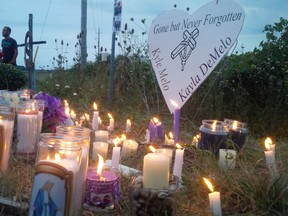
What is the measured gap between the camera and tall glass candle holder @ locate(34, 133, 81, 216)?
56.2 inches

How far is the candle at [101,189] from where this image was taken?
1.71 meters

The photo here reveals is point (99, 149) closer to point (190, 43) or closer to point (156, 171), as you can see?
point (156, 171)

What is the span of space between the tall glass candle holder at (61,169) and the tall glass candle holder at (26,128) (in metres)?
0.85

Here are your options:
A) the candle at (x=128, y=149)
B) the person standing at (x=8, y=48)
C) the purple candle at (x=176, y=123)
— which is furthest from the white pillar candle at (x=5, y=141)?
the person standing at (x=8, y=48)

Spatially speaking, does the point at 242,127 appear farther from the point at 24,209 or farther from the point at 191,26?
the point at 24,209

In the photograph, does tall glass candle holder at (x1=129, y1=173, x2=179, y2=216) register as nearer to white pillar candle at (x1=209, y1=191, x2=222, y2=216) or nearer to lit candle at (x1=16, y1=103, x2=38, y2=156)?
white pillar candle at (x1=209, y1=191, x2=222, y2=216)

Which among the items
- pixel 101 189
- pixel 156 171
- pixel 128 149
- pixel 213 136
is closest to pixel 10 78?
pixel 128 149

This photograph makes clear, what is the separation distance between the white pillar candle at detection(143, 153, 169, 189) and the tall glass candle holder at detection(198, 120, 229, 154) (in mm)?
1308

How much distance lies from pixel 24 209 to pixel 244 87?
13.3 ft

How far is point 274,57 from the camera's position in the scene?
5156mm

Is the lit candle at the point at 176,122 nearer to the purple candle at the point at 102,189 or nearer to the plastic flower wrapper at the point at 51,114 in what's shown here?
the plastic flower wrapper at the point at 51,114

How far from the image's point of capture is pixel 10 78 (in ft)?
15.3

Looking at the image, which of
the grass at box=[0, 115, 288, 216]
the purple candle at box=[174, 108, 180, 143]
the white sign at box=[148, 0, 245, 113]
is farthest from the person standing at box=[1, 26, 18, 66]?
the grass at box=[0, 115, 288, 216]

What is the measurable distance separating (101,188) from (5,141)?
62 centimetres
